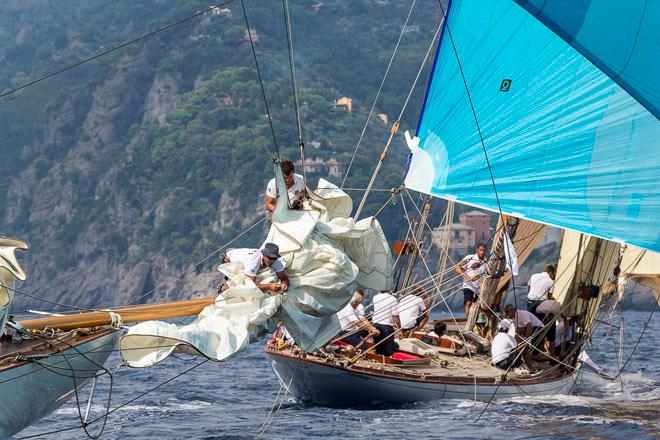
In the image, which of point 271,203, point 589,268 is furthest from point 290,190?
point 589,268

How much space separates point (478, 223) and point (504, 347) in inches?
2959

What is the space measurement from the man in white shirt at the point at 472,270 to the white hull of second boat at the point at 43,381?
752 centimetres

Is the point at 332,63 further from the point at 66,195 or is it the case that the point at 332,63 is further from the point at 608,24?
the point at 608,24

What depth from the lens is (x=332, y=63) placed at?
120375 mm

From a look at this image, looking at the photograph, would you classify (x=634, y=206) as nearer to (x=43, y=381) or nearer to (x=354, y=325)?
(x=354, y=325)

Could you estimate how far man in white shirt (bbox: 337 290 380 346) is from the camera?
16.5m

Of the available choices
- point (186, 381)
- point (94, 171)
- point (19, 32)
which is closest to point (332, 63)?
point (94, 171)

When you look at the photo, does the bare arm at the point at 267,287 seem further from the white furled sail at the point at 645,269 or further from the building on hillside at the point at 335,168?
the building on hillside at the point at 335,168

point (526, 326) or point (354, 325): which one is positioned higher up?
point (526, 326)

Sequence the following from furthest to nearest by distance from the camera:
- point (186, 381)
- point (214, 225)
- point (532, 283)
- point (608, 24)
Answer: point (214, 225), point (186, 381), point (532, 283), point (608, 24)

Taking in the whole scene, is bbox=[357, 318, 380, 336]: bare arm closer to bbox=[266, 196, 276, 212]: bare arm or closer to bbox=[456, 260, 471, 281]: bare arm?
bbox=[456, 260, 471, 281]: bare arm

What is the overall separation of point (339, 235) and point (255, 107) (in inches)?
3781

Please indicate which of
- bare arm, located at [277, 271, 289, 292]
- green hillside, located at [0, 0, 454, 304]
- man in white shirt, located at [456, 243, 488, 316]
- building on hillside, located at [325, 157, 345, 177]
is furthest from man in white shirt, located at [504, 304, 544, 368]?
building on hillside, located at [325, 157, 345, 177]

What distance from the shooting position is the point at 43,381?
10.5 metres
